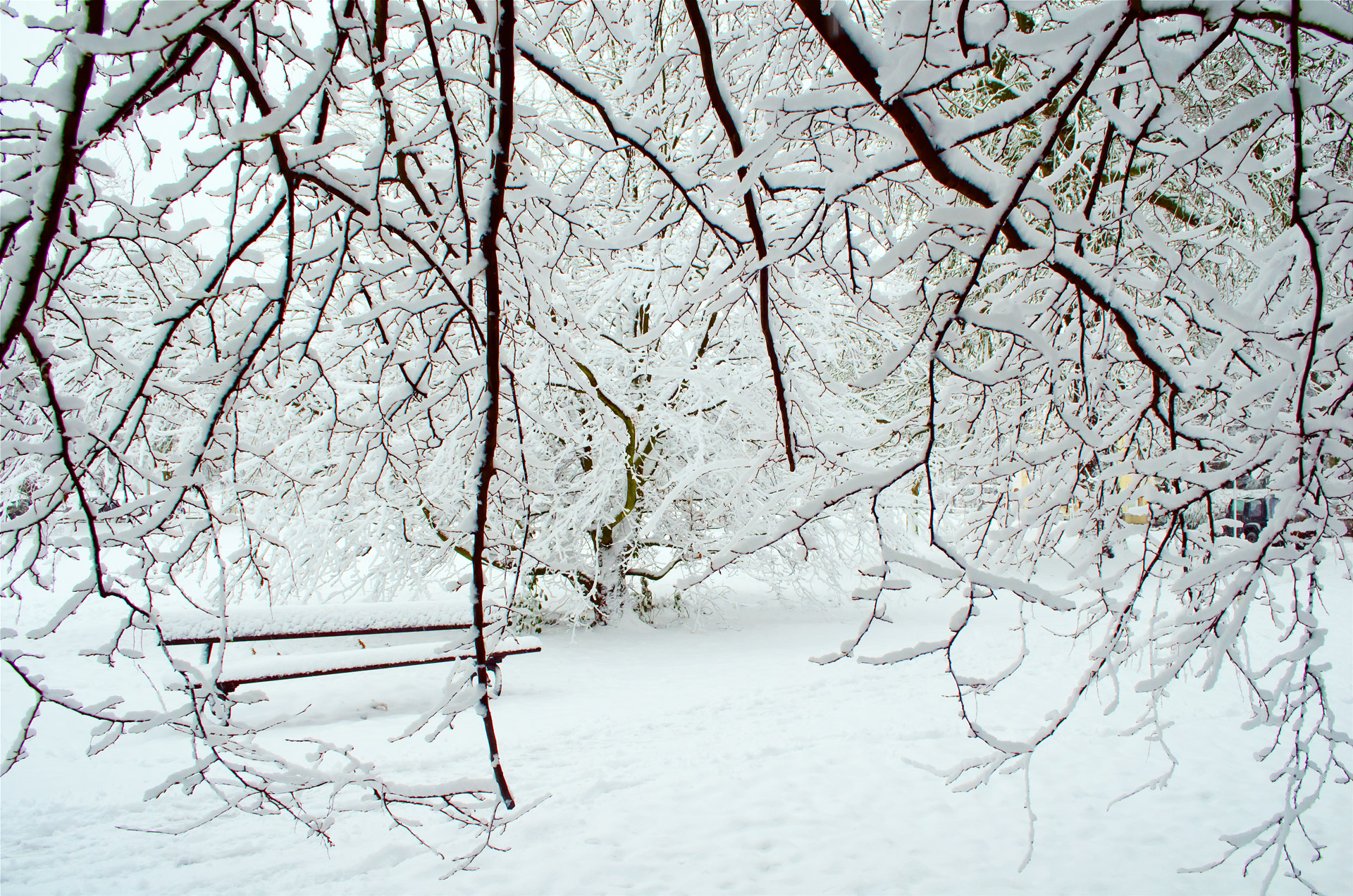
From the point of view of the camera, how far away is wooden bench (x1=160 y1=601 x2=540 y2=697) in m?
4.62

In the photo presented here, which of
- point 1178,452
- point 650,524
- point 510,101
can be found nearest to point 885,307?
point 1178,452

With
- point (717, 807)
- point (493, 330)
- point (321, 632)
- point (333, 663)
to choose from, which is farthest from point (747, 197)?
point (321, 632)

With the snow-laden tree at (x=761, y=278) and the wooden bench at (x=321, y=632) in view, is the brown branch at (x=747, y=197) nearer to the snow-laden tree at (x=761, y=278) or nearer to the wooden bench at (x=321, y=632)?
the snow-laden tree at (x=761, y=278)

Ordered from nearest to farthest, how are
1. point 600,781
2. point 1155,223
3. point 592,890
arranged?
point 592,890, point 600,781, point 1155,223

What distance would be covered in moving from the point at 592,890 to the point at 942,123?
9.43 ft

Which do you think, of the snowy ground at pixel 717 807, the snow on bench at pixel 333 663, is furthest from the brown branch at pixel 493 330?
the snow on bench at pixel 333 663

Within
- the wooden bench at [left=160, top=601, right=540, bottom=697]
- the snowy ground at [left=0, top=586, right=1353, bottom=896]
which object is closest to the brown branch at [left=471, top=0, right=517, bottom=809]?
the snowy ground at [left=0, top=586, right=1353, bottom=896]

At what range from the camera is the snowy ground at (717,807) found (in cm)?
281

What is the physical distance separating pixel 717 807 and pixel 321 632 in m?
3.54

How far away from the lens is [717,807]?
3420 millimetres

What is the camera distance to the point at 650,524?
6.71 metres

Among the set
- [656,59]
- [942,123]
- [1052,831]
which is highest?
[656,59]

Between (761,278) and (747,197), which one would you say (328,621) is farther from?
(747,197)

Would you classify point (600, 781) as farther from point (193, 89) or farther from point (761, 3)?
point (761, 3)
